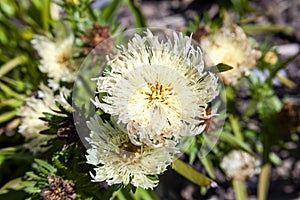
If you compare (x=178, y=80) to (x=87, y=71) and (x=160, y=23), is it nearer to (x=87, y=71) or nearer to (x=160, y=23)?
(x=87, y=71)

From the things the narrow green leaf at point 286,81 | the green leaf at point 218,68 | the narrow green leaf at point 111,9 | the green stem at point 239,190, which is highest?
the green leaf at point 218,68

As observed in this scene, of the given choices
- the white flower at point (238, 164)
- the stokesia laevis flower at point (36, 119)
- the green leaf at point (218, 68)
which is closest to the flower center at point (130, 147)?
the green leaf at point (218, 68)

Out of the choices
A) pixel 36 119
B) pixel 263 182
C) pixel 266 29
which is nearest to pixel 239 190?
pixel 263 182

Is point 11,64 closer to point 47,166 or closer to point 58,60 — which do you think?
point 58,60

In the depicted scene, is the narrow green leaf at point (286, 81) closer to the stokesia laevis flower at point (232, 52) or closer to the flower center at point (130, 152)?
the stokesia laevis flower at point (232, 52)

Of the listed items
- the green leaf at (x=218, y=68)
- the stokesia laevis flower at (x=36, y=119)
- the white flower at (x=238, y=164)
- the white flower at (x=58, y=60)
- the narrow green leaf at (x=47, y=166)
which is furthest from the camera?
the white flower at (x=238, y=164)

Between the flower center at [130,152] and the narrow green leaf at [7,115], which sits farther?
the narrow green leaf at [7,115]
